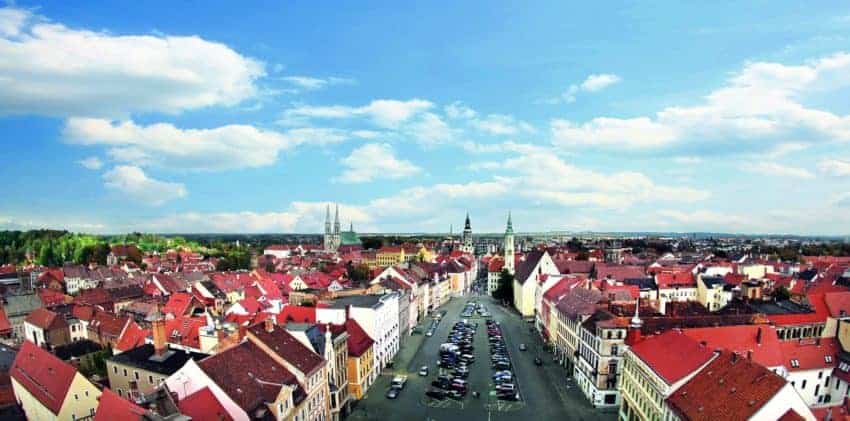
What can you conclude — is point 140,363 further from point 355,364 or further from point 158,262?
point 158,262

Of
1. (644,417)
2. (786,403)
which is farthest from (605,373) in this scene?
(786,403)

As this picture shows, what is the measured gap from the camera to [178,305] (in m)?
73.6

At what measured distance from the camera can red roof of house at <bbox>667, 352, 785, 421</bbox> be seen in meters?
31.2

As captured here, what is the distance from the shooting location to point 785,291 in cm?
8150

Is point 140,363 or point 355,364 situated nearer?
point 140,363

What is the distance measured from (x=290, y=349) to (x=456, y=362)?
29591 mm

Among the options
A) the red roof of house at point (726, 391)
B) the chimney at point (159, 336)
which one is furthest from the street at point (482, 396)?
the chimney at point (159, 336)

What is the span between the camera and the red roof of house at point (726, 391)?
3117cm

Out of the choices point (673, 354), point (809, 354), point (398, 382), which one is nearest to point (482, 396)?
point (398, 382)

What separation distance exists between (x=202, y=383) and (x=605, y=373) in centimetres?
3934

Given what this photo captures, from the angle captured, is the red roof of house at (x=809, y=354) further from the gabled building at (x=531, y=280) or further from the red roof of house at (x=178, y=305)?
A: the red roof of house at (x=178, y=305)

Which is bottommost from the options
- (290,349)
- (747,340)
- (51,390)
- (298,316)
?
(51,390)

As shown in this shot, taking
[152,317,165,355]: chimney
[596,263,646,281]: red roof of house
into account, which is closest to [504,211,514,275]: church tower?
[596,263,646,281]: red roof of house

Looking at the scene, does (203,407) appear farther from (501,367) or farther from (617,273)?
(617,273)
